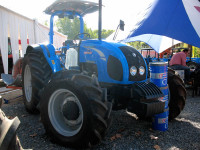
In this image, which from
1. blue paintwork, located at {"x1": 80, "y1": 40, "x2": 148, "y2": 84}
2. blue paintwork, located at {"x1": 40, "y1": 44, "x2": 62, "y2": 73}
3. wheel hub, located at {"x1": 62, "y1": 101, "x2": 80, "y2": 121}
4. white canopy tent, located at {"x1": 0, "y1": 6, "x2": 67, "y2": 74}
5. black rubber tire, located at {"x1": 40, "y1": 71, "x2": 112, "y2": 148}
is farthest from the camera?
white canopy tent, located at {"x1": 0, "y1": 6, "x2": 67, "y2": 74}

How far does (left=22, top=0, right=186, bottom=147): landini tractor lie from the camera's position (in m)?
2.43

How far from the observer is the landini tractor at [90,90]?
2.43 metres

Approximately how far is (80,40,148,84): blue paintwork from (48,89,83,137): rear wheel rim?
2.15ft

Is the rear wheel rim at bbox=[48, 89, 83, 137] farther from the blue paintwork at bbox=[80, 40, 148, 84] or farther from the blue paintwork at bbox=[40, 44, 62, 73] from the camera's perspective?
the blue paintwork at bbox=[40, 44, 62, 73]

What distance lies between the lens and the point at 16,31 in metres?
8.02

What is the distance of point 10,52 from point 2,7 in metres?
2.00

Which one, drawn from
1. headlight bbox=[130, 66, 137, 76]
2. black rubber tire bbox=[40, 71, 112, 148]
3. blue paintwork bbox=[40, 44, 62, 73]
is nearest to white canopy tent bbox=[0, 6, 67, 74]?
blue paintwork bbox=[40, 44, 62, 73]

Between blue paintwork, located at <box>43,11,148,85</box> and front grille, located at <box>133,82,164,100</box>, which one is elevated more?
blue paintwork, located at <box>43,11,148,85</box>

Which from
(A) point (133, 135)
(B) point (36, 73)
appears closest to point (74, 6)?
(B) point (36, 73)

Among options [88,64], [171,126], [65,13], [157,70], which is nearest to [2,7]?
[65,13]

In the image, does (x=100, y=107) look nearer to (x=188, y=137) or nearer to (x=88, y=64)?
(x=88, y=64)

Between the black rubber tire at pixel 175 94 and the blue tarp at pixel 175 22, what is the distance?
2.98 metres

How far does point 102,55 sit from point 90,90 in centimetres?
84

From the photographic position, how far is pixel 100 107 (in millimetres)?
2385
